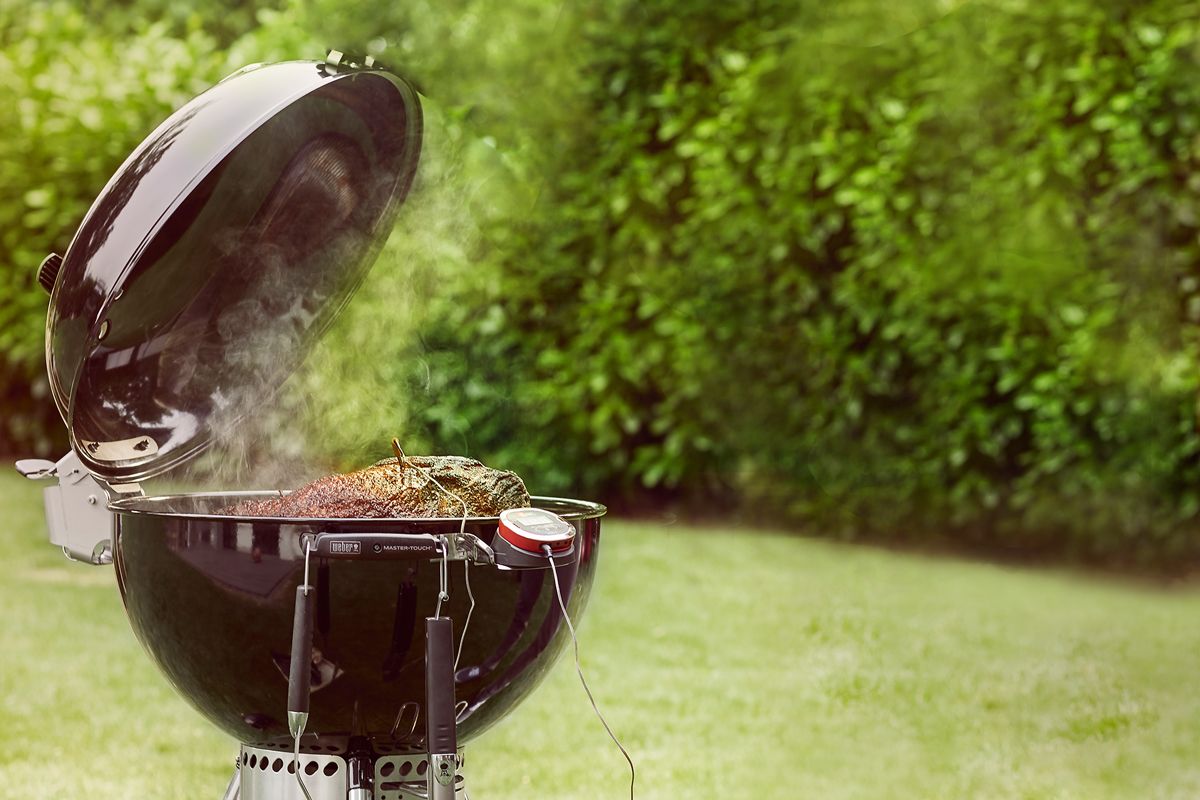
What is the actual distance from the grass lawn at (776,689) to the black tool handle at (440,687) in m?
1.31

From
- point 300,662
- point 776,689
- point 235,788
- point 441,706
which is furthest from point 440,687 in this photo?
point 776,689

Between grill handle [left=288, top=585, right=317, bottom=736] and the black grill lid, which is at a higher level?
the black grill lid

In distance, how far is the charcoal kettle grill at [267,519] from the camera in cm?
Answer: 173

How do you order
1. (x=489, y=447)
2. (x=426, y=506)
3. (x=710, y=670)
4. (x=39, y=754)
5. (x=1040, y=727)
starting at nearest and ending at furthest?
1. (x=426, y=506)
2. (x=39, y=754)
3. (x=1040, y=727)
4. (x=710, y=670)
5. (x=489, y=447)

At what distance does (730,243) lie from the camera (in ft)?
16.4

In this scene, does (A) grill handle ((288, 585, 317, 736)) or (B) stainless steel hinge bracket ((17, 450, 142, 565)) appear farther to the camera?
(B) stainless steel hinge bracket ((17, 450, 142, 565))

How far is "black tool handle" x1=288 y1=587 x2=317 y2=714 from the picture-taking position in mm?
1672

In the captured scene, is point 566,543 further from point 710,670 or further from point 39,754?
point 710,670

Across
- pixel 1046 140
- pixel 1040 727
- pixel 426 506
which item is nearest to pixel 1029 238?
pixel 1046 140

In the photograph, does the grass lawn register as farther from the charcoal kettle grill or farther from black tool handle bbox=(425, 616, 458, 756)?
black tool handle bbox=(425, 616, 458, 756)

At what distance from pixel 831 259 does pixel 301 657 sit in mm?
3664

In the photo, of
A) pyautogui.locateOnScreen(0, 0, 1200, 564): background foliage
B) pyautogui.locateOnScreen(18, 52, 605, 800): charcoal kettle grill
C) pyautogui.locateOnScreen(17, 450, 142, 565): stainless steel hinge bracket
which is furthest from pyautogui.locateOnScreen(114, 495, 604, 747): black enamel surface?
pyautogui.locateOnScreen(0, 0, 1200, 564): background foliage

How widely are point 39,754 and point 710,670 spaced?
71.5 inches

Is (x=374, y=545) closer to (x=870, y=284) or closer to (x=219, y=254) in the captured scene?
(x=219, y=254)
